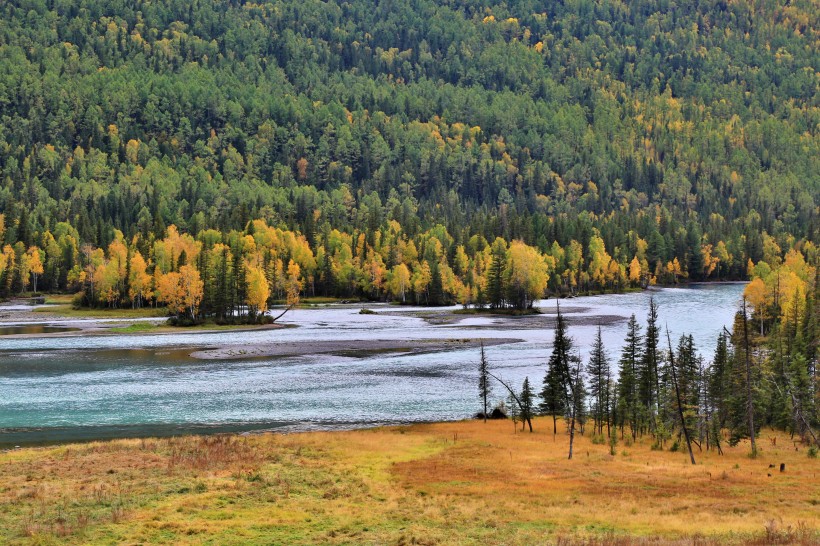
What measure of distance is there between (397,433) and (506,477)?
18.1 meters

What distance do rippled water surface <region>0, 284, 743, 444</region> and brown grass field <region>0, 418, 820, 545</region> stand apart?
1162 cm

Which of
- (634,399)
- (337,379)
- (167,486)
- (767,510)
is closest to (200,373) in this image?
(337,379)

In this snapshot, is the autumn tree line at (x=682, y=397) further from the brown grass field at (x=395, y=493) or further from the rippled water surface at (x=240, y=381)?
the rippled water surface at (x=240, y=381)

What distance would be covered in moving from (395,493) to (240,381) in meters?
53.5

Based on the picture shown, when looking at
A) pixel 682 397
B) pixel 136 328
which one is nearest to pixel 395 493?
pixel 682 397

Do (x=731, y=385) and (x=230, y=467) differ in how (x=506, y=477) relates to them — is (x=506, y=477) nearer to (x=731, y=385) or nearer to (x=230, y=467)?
(x=230, y=467)

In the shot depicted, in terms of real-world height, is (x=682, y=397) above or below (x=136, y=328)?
below

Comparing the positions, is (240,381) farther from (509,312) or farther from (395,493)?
(509,312)

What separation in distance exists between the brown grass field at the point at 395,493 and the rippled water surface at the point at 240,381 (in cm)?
1162

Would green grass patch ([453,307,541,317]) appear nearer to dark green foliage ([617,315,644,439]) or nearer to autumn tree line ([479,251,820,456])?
autumn tree line ([479,251,820,456])

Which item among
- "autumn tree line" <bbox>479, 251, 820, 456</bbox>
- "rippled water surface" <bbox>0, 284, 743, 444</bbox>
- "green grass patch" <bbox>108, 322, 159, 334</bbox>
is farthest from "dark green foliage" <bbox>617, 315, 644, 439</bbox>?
"green grass patch" <bbox>108, 322, 159, 334</bbox>

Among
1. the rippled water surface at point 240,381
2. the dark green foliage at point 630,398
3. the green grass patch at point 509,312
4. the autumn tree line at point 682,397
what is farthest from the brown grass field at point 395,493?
the green grass patch at point 509,312

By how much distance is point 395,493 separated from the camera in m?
47.0

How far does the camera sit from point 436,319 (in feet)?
584
